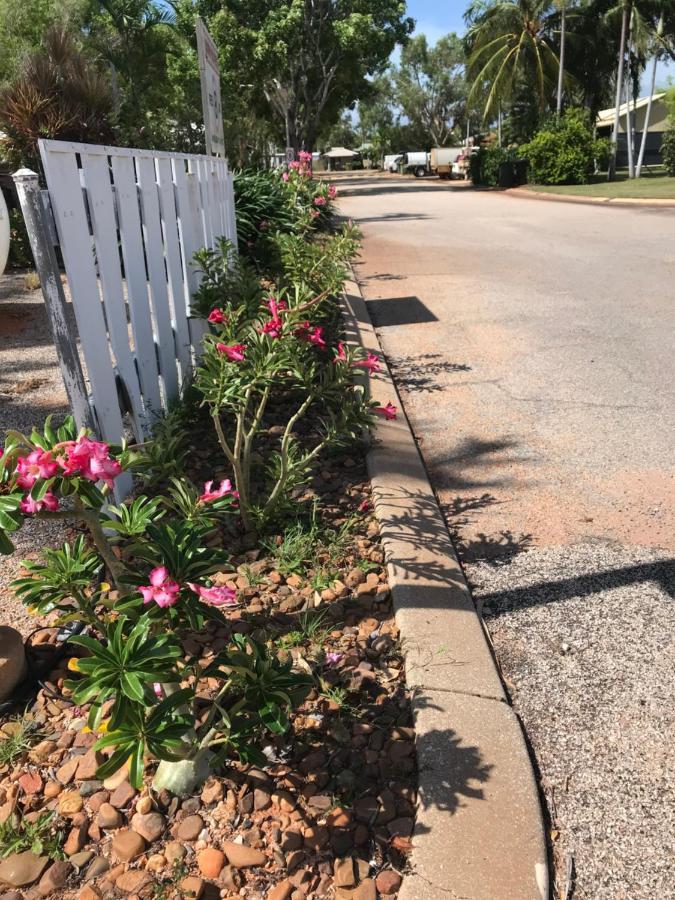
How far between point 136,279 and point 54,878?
262 centimetres

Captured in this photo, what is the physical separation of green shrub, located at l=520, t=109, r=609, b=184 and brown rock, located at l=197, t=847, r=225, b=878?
104 ft

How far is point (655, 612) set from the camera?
2.65 metres

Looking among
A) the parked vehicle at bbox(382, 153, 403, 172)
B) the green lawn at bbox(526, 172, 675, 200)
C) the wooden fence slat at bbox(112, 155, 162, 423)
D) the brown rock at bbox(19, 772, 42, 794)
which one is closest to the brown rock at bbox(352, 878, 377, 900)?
the brown rock at bbox(19, 772, 42, 794)

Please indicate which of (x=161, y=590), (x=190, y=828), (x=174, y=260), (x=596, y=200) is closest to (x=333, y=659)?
(x=190, y=828)

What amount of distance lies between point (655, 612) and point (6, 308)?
6517 mm

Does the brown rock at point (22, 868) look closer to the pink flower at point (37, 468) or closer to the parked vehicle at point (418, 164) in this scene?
the pink flower at point (37, 468)

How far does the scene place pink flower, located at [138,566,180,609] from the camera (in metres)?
1.55

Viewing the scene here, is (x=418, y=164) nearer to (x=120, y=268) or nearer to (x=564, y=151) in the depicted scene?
(x=564, y=151)

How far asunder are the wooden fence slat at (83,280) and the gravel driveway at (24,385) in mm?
541

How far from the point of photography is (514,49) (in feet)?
119

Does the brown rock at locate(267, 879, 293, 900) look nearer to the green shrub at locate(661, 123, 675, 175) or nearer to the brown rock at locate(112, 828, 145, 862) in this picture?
the brown rock at locate(112, 828, 145, 862)

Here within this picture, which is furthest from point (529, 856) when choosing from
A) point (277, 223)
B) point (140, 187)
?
point (277, 223)

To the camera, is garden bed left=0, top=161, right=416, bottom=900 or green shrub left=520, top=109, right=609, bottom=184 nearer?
garden bed left=0, top=161, right=416, bottom=900

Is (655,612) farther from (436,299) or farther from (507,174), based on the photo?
(507,174)
